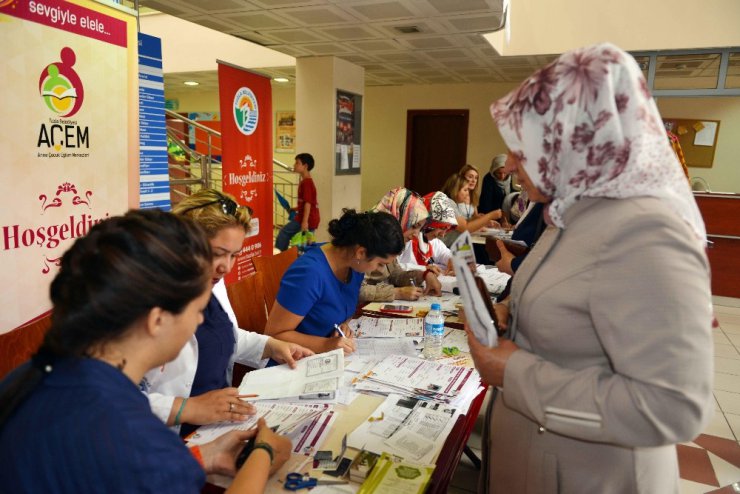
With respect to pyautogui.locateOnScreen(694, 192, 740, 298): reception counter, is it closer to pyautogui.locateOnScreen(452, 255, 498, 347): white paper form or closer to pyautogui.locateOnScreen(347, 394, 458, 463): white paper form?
pyautogui.locateOnScreen(347, 394, 458, 463): white paper form

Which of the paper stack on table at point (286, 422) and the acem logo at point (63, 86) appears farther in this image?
the acem logo at point (63, 86)

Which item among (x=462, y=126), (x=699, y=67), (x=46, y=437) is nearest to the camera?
(x=46, y=437)

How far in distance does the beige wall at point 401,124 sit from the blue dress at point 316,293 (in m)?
6.75

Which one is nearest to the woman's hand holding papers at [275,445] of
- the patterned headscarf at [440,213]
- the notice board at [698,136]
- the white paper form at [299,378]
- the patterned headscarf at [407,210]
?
the white paper form at [299,378]

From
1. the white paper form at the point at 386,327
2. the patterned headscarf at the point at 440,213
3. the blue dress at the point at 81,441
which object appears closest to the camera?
the blue dress at the point at 81,441

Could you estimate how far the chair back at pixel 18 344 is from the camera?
4.29 feet

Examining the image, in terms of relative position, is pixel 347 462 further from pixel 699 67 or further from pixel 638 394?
pixel 699 67

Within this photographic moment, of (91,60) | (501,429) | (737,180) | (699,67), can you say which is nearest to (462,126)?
(699,67)

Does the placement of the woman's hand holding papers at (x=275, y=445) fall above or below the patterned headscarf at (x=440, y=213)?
below

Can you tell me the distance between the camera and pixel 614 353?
76cm

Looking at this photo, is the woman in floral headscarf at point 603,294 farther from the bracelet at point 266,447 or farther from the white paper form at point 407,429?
the bracelet at point 266,447

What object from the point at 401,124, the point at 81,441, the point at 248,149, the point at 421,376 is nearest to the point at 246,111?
the point at 248,149

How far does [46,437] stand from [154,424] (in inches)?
5.3

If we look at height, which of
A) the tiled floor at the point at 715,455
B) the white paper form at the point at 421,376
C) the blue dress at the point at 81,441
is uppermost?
the blue dress at the point at 81,441
